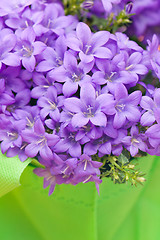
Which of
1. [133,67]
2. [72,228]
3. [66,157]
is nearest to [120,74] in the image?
[133,67]

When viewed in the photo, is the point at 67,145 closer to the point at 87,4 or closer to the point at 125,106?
the point at 125,106

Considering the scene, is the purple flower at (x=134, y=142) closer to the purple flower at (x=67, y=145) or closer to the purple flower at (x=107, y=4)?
the purple flower at (x=67, y=145)

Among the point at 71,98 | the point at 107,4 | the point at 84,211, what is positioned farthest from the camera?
the point at 84,211

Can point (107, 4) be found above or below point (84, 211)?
above

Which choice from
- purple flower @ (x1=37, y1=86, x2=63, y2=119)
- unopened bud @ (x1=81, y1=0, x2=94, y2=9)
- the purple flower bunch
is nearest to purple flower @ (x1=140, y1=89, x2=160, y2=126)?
the purple flower bunch

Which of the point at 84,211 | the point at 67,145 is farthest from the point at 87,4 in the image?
the point at 84,211

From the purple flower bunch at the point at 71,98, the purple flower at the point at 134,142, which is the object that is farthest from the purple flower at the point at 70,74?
the purple flower at the point at 134,142
